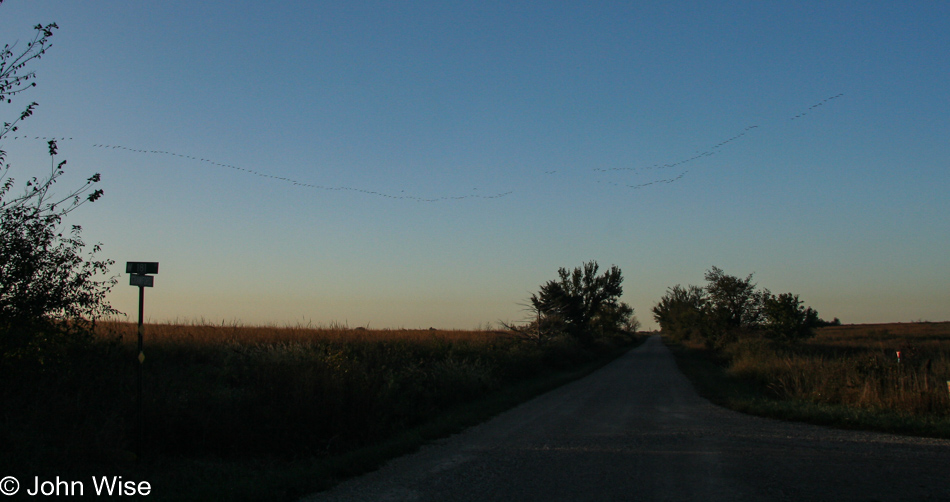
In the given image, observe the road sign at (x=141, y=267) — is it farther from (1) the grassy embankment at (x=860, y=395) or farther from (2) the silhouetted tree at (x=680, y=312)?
(2) the silhouetted tree at (x=680, y=312)

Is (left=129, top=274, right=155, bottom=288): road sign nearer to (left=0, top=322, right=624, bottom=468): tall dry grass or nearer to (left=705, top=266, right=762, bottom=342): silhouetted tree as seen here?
(left=0, top=322, right=624, bottom=468): tall dry grass

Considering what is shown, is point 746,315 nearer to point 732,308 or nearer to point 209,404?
point 732,308

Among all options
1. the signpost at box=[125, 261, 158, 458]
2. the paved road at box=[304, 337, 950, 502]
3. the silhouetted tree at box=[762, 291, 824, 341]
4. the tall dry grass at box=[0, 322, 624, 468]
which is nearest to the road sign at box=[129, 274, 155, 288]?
the signpost at box=[125, 261, 158, 458]

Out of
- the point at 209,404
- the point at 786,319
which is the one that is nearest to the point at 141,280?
the point at 209,404

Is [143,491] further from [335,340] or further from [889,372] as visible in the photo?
[889,372]

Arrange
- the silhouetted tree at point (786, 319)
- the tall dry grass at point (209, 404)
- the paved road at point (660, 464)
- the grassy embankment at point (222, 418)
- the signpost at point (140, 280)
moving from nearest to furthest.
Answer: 1. the paved road at point (660, 464)
2. the grassy embankment at point (222, 418)
3. the tall dry grass at point (209, 404)
4. the signpost at point (140, 280)
5. the silhouetted tree at point (786, 319)

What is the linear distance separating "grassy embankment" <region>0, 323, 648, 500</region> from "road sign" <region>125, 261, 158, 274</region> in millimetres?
2054

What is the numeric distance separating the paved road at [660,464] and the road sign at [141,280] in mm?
4547

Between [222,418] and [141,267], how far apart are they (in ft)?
10.3

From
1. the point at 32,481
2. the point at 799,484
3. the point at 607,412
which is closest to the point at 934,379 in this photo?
the point at 607,412

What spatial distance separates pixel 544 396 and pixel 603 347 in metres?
35.0

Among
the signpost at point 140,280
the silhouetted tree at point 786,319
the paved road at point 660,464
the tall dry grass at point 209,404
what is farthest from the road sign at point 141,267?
the silhouetted tree at point 786,319

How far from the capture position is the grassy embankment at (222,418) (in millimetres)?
7617

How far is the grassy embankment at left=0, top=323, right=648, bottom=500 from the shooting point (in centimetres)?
762
